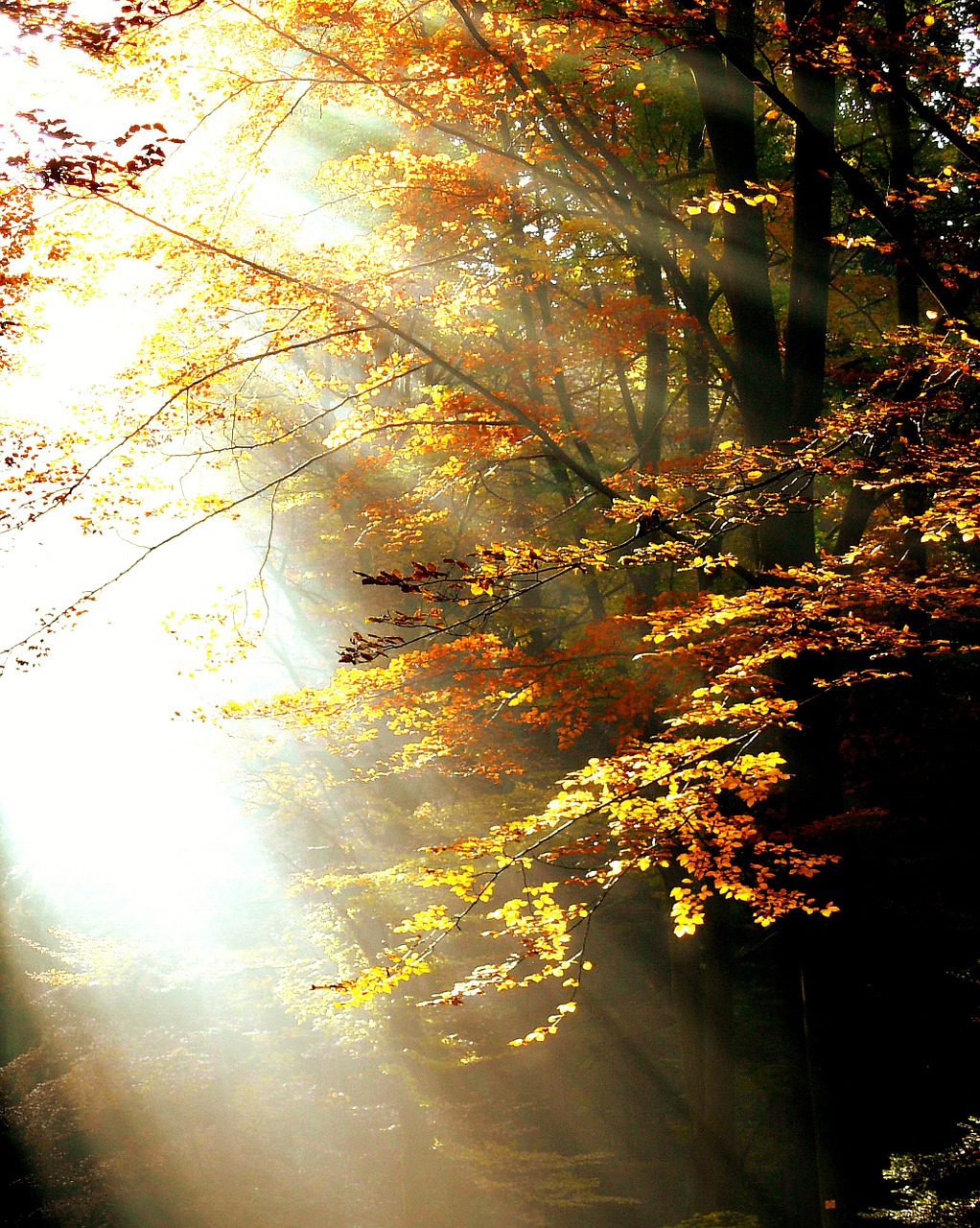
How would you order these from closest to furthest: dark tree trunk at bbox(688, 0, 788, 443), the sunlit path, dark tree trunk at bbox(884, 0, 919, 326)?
1. dark tree trunk at bbox(884, 0, 919, 326)
2. dark tree trunk at bbox(688, 0, 788, 443)
3. the sunlit path

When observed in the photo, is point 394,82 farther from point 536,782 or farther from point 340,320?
point 536,782

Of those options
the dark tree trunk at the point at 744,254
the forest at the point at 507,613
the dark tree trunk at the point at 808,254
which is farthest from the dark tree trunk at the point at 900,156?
the dark tree trunk at the point at 744,254

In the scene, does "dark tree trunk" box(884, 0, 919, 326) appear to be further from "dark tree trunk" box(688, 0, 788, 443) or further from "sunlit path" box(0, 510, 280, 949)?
"sunlit path" box(0, 510, 280, 949)

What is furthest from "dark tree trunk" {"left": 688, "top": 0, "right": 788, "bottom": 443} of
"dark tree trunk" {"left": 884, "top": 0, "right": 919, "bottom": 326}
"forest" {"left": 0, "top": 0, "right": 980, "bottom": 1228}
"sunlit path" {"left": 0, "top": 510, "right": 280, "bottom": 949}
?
"sunlit path" {"left": 0, "top": 510, "right": 280, "bottom": 949}

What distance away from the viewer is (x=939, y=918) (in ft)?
→ 31.1

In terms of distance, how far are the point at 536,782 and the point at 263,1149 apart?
7.89m

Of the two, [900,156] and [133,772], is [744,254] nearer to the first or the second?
[900,156]

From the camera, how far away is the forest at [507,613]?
4320 mm

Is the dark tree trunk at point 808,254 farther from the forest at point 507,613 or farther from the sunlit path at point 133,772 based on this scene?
the sunlit path at point 133,772

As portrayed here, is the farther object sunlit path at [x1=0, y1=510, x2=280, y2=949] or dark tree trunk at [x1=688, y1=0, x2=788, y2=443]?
sunlit path at [x1=0, y1=510, x2=280, y2=949]

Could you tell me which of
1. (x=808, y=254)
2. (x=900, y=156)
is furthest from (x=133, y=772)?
(x=900, y=156)

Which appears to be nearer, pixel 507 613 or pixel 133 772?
pixel 507 613

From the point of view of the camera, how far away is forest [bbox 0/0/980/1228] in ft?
14.2

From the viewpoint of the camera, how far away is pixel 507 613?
9367 mm
